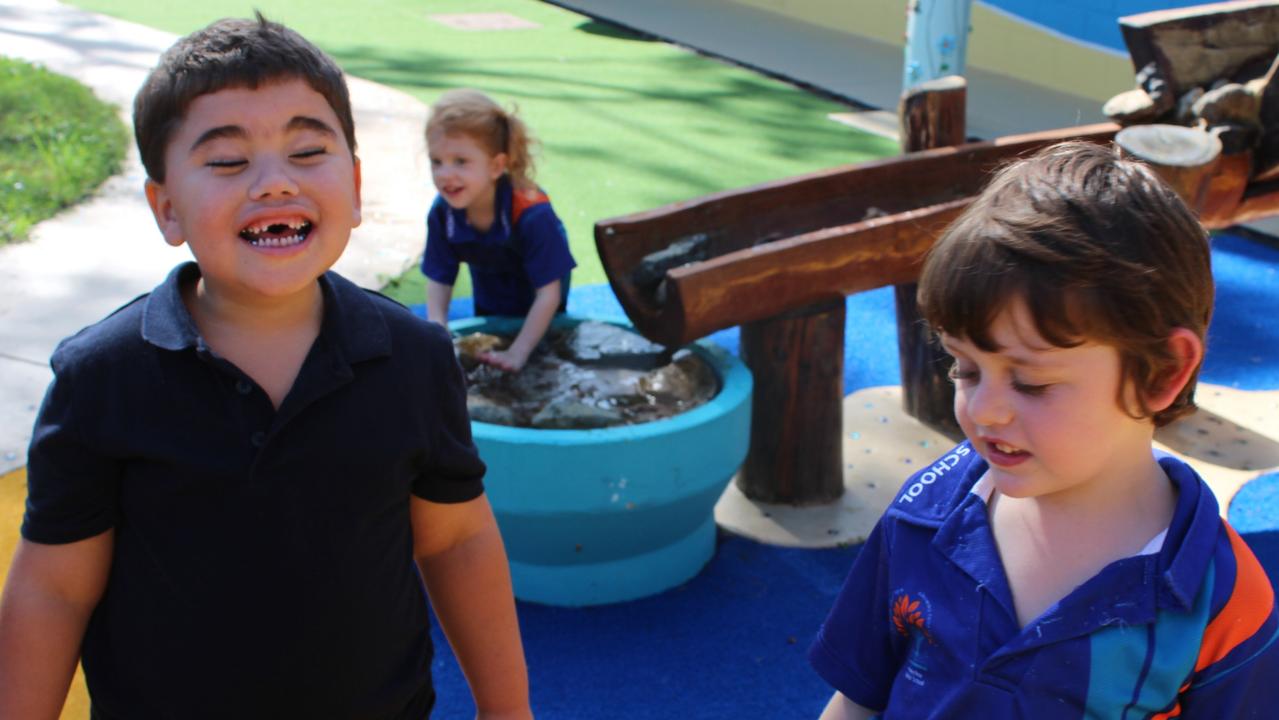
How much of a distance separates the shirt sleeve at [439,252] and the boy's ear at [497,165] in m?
0.21

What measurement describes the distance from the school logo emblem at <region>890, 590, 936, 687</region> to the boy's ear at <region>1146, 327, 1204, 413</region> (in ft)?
1.08

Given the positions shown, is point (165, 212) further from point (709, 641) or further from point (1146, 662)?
point (709, 641)

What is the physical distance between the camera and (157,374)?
1.46m

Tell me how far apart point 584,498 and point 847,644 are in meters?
1.45

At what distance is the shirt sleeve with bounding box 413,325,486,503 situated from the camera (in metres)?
1.61

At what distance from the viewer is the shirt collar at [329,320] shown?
148 centimetres

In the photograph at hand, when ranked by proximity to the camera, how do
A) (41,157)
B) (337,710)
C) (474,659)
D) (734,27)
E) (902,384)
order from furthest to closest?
(734,27)
(41,157)
(902,384)
(474,659)
(337,710)

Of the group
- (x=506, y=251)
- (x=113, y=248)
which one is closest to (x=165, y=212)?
(x=506, y=251)

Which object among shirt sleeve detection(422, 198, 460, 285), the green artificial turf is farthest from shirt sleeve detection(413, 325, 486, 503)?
the green artificial turf

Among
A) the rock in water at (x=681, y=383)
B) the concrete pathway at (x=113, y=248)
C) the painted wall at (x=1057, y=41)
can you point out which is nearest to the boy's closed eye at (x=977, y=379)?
the rock in water at (x=681, y=383)

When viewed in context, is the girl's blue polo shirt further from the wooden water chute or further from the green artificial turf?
the green artificial turf

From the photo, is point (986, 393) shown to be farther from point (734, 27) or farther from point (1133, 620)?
point (734, 27)

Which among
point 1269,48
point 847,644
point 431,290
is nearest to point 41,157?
point 431,290

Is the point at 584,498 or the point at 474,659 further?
the point at 584,498
